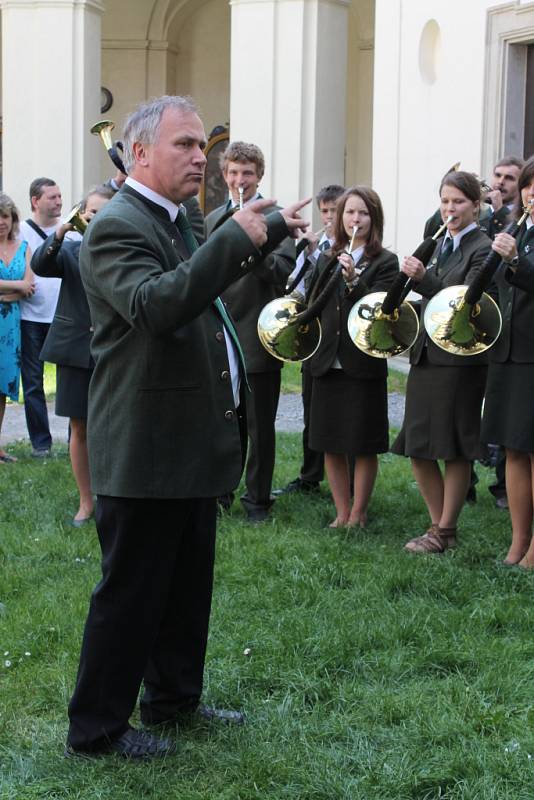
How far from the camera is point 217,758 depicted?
3830mm

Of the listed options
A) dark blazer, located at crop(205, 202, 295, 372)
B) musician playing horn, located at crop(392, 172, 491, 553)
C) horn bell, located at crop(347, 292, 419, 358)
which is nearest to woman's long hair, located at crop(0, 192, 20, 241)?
dark blazer, located at crop(205, 202, 295, 372)

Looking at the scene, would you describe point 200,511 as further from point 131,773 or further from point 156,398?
point 131,773

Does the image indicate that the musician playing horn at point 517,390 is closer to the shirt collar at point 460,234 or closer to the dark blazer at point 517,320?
the dark blazer at point 517,320

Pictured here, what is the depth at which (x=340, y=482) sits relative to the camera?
271 inches

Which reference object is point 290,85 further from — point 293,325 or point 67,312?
point 293,325

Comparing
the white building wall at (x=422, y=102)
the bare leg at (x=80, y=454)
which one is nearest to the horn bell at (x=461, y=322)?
the bare leg at (x=80, y=454)

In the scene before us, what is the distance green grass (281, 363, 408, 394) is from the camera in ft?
39.5

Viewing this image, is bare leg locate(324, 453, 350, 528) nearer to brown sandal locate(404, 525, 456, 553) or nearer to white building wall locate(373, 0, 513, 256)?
brown sandal locate(404, 525, 456, 553)

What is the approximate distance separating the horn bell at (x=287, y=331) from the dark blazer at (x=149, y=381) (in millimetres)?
2635

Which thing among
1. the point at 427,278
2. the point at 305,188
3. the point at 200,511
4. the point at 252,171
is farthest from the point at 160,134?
the point at 305,188

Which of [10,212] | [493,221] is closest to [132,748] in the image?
[493,221]

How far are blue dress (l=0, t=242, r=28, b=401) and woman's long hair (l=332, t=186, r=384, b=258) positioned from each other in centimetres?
335

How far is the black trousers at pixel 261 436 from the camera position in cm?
699

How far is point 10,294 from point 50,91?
880 cm
